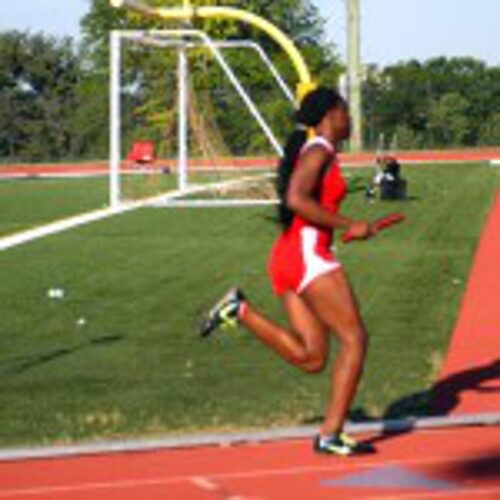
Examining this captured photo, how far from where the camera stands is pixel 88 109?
83.9 meters

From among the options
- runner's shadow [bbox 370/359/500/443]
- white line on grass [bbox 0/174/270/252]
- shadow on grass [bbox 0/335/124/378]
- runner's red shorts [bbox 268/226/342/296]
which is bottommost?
white line on grass [bbox 0/174/270/252]

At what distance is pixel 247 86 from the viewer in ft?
250

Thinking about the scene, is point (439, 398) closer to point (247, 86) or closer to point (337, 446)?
point (337, 446)

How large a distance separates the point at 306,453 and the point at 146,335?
7218 mm

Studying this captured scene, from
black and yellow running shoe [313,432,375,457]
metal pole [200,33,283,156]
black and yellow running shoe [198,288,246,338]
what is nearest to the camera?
black and yellow running shoe [313,432,375,457]

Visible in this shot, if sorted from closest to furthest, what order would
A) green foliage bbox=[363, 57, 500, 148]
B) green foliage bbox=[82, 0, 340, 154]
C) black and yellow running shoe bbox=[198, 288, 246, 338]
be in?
black and yellow running shoe bbox=[198, 288, 246, 338]
green foliage bbox=[82, 0, 340, 154]
green foliage bbox=[363, 57, 500, 148]

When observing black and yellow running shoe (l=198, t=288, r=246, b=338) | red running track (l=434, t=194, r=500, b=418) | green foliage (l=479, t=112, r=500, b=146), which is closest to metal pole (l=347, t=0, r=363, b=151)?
green foliage (l=479, t=112, r=500, b=146)

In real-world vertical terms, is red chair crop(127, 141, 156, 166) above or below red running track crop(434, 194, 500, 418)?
below

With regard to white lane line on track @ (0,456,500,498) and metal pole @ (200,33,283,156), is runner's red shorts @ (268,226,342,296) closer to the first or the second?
white lane line on track @ (0,456,500,498)

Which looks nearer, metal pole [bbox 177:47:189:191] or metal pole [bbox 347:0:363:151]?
metal pole [bbox 177:47:189:191]

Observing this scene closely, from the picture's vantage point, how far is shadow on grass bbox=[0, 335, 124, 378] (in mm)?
15094

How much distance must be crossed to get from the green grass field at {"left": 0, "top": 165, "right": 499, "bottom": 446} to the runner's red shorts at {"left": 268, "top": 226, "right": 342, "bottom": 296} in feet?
7.01

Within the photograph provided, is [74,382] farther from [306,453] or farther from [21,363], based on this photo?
[306,453]

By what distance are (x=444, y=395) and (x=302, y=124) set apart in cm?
364
